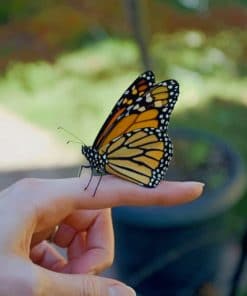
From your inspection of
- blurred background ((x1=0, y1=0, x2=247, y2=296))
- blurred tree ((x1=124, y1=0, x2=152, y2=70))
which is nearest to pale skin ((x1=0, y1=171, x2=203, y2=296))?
blurred tree ((x1=124, y1=0, x2=152, y2=70))

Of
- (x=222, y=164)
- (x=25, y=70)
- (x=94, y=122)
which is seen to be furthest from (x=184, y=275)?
(x=25, y=70)

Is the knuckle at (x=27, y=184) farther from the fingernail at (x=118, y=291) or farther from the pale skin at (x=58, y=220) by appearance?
the fingernail at (x=118, y=291)

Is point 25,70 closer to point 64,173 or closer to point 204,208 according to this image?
point 64,173

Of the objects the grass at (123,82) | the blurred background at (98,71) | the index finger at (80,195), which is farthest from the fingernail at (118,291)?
the grass at (123,82)

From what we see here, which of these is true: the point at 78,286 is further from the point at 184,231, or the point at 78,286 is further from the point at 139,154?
the point at 184,231

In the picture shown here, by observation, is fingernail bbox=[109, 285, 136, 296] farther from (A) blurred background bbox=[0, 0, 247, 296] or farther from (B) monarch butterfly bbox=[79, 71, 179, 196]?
(A) blurred background bbox=[0, 0, 247, 296]
